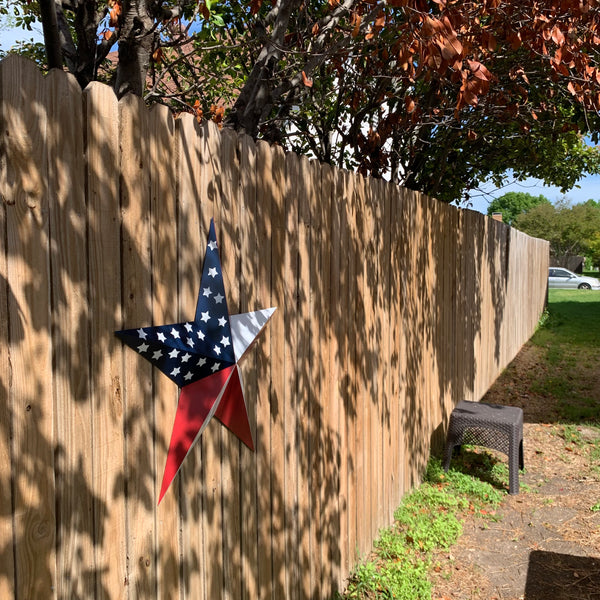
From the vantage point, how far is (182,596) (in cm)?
226

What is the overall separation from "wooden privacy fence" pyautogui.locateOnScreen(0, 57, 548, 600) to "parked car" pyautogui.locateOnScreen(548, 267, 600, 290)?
112ft

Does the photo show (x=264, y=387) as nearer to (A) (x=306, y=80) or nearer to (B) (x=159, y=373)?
(B) (x=159, y=373)

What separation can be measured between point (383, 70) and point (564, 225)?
222ft

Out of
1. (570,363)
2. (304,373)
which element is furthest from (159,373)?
(570,363)

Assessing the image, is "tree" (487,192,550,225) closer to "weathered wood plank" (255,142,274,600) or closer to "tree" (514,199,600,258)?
"tree" (514,199,600,258)

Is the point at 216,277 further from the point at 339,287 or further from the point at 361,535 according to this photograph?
the point at 361,535

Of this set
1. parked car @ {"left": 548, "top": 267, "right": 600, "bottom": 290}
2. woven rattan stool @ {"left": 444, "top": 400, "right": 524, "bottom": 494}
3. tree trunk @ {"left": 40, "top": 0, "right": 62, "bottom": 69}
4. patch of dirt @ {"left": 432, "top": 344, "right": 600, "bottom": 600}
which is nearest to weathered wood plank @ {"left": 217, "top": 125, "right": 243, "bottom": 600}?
tree trunk @ {"left": 40, "top": 0, "right": 62, "bottom": 69}

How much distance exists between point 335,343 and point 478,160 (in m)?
7.49

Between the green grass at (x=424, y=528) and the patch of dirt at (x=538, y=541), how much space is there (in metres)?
0.11

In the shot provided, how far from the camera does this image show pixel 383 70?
6.69 metres

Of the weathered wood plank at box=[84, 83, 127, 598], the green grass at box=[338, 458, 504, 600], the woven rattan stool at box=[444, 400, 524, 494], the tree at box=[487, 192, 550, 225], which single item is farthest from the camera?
the tree at box=[487, 192, 550, 225]

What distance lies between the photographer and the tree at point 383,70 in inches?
153

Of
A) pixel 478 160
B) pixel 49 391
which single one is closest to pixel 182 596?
pixel 49 391

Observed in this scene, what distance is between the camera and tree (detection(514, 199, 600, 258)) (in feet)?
219
